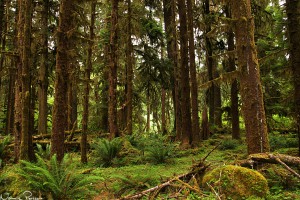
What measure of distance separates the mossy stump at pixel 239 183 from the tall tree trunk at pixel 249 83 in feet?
5.86

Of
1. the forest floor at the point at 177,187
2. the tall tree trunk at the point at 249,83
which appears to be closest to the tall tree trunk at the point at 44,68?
the forest floor at the point at 177,187

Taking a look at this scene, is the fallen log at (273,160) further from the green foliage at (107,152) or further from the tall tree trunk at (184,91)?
the tall tree trunk at (184,91)

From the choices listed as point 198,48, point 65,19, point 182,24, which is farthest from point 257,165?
point 198,48

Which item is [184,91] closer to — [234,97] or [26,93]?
[234,97]

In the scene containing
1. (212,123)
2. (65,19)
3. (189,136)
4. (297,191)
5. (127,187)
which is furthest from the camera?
(212,123)

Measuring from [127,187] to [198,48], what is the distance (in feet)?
46.7

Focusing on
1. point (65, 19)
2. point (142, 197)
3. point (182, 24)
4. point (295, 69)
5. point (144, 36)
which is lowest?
point (142, 197)

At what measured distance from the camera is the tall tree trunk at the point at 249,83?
22.6 ft

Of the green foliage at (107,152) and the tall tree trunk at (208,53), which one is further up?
the tall tree trunk at (208,53)

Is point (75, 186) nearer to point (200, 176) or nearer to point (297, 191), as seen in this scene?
point (200, 176)

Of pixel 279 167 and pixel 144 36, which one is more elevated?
pixel 144 36

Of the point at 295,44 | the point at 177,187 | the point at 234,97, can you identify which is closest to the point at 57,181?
the point at 177,187

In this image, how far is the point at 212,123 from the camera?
20453 millimetres

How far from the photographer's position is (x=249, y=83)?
7.06 meters
